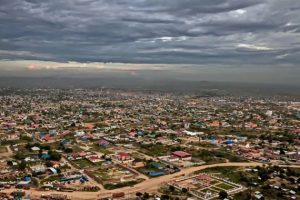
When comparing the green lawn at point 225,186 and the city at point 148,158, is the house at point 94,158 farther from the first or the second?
the green lawn at point 225,186

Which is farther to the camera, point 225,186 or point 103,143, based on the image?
point 103,143

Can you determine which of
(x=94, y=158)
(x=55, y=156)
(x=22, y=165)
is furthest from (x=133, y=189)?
(x=55, y=156)

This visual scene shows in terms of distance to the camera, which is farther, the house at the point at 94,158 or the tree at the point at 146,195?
the house at the point at 94,158

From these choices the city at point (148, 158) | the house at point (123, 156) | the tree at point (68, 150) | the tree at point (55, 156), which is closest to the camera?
the city at point (148, 158)

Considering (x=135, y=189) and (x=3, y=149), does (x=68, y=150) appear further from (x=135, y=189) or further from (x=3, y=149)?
(x=135, y=189)

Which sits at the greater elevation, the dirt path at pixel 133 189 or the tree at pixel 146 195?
the tree at pixel 146 195

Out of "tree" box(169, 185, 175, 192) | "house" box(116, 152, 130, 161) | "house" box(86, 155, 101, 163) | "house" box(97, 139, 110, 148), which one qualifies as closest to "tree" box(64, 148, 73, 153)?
"house" box(86, 155, 101, 163)

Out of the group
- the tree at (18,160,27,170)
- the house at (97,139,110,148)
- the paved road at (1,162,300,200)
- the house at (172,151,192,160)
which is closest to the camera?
the paved road at (1,162,300,200)

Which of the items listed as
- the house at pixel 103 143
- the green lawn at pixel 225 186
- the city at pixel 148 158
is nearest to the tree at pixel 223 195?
the city at pixel 148 158

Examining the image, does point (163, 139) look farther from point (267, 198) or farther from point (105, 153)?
point (267, 198)

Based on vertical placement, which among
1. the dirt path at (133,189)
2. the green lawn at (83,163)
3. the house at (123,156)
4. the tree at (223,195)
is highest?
the house at (123,156)

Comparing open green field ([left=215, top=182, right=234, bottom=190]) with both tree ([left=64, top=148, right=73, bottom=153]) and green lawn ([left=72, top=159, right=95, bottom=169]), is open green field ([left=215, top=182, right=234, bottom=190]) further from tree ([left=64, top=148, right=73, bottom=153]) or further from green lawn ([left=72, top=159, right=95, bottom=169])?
tree ([left=64, top=148, right=73, bottom=153])

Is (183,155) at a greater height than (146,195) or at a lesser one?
greater
